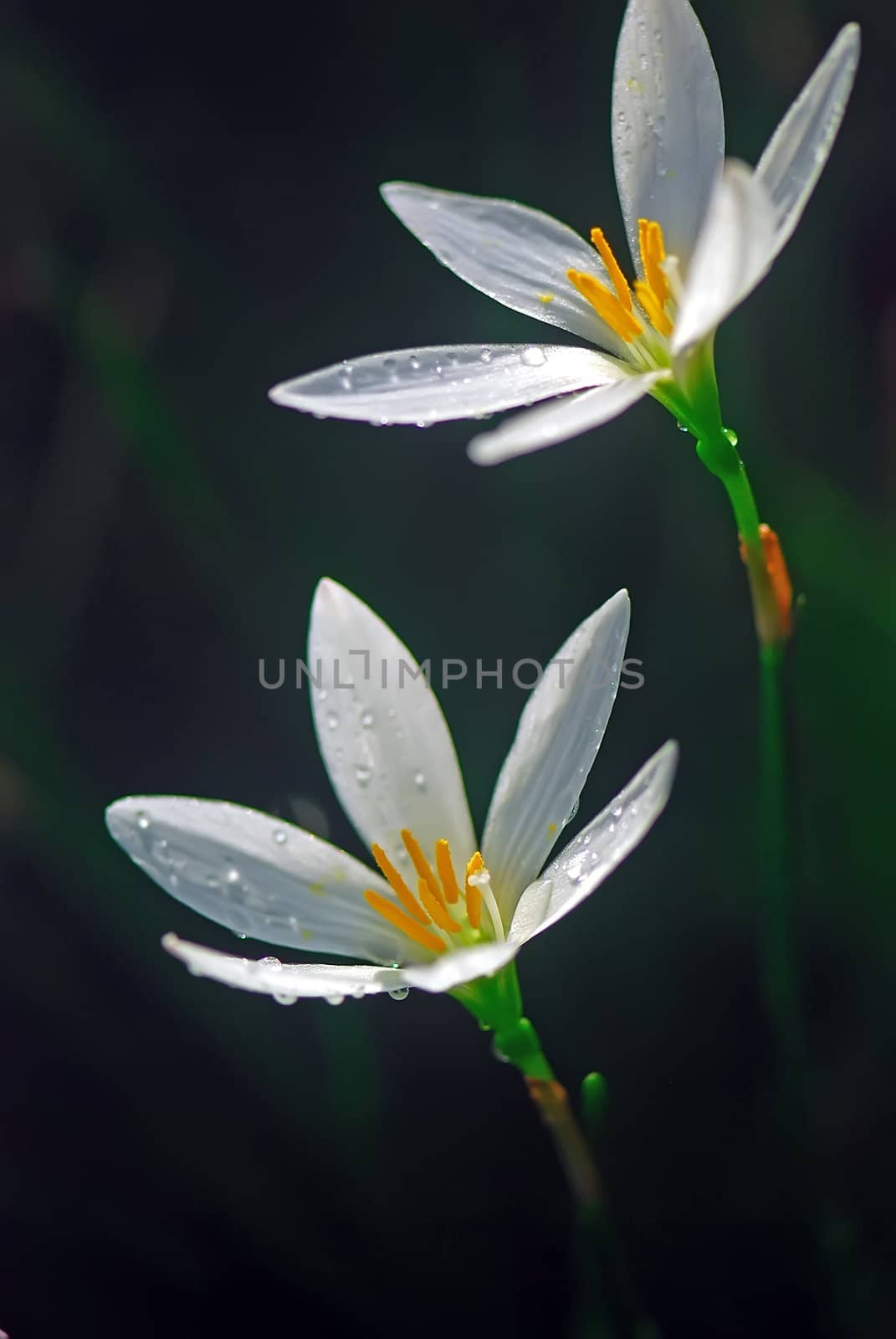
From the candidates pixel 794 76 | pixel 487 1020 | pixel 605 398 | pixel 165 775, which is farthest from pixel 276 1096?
pixel 794 76

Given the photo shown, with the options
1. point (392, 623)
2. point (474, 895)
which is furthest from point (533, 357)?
point (392, 623)

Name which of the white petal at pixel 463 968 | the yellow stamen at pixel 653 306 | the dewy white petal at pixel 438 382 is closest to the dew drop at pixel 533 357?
the dewy white petal at pixel 438 382

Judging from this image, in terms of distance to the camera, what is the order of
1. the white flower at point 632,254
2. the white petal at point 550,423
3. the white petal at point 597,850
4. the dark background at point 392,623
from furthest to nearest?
the dark background at point 392,623 < the white flower at point 632,254 < the white petal at point 597,850 < the white petal at point 550,423

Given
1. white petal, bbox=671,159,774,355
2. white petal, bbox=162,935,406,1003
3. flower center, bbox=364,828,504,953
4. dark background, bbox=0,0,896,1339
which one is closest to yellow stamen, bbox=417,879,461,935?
flower center, bbox=364,828,504,953

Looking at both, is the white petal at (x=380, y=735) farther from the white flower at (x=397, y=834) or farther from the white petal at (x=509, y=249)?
the white petal at (x=509, y=249)

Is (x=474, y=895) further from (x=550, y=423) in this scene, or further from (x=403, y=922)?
(x=550, y=423)

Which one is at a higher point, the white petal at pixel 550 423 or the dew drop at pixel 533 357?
the dew drop at pixel 533 357

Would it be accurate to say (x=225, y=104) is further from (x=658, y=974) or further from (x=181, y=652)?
(x=658, y=974)
